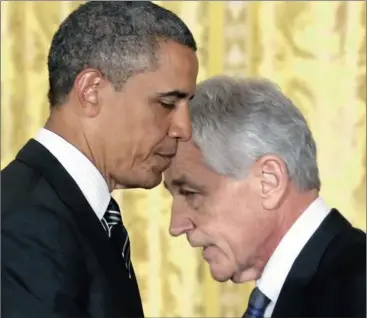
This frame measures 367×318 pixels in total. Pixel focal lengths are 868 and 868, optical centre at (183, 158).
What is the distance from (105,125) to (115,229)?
0.16m

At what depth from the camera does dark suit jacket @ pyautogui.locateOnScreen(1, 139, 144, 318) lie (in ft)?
3.31

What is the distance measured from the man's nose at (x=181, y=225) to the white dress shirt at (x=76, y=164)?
23 centimetres

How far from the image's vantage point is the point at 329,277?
1.10 metres

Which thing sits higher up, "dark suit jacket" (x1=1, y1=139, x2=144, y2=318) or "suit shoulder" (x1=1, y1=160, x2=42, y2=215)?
"suit shoulder" (x1=1, y1=160, x2=42, y2=215)

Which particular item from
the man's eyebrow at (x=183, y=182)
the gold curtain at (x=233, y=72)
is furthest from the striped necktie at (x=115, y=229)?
the gold curtain at (x=233, y=72)

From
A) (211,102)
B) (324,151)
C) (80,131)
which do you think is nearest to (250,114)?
(211,102)

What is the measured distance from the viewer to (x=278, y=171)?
1207 millimetres

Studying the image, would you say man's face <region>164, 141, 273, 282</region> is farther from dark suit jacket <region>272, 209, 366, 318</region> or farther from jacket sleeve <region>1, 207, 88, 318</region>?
jacket sleeve <region>1, 207, 88, 318</region>

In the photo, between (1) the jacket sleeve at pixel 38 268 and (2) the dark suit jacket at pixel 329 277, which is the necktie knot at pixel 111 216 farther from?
(2) the dark suit jacket at pixel 329 277

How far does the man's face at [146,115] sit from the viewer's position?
115 cm

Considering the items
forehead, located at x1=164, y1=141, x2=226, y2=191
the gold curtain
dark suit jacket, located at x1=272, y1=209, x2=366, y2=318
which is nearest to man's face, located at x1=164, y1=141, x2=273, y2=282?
forehead, located at x1=164, y1=141, x2=226, y2=191

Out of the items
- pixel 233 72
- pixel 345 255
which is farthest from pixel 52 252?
pixel 233 72

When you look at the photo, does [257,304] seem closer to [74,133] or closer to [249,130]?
[249,130]

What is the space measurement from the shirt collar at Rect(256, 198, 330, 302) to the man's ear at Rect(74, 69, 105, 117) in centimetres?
31
